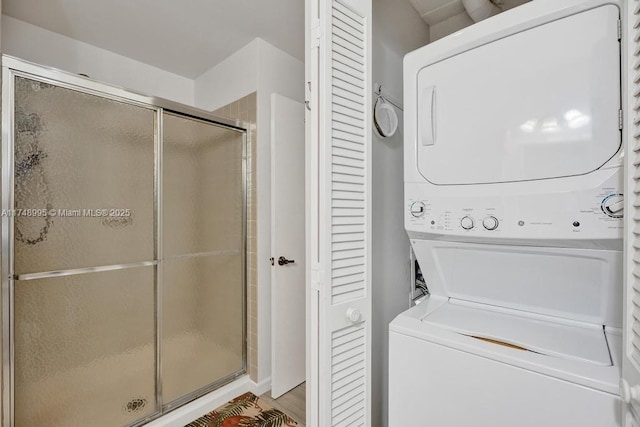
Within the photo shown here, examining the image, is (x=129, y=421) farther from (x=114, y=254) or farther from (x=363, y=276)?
(x=363, y=276)

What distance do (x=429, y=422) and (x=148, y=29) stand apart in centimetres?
285

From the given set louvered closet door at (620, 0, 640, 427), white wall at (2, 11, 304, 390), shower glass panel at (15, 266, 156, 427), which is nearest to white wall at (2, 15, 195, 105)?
white wall at (2, 11, 304, 390)

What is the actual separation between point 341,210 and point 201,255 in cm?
145

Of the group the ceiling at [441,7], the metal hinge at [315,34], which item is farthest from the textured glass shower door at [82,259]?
the ceiling at [441,7]

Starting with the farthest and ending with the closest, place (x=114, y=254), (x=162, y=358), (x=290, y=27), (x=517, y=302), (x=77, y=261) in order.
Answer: (x=290, y=27), (x=162, y=358), (x=114, y=254), (x=77, y=261), (x=517, y=302)

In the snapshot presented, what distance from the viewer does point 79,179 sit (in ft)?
5.08

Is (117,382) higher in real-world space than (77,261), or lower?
lower

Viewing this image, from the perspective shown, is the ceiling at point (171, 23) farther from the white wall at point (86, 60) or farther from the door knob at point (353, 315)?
the door knob at point (353, 315)

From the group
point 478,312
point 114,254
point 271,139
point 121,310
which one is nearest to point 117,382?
point 121,310

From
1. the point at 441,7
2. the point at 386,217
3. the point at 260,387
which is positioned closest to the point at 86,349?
the point at 260,387

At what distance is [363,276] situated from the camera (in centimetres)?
116

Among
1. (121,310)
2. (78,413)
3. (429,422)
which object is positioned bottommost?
(78,413)

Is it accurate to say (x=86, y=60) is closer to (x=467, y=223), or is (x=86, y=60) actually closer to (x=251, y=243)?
(x=251, y=243)

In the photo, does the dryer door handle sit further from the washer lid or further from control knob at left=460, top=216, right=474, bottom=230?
the washer lid
